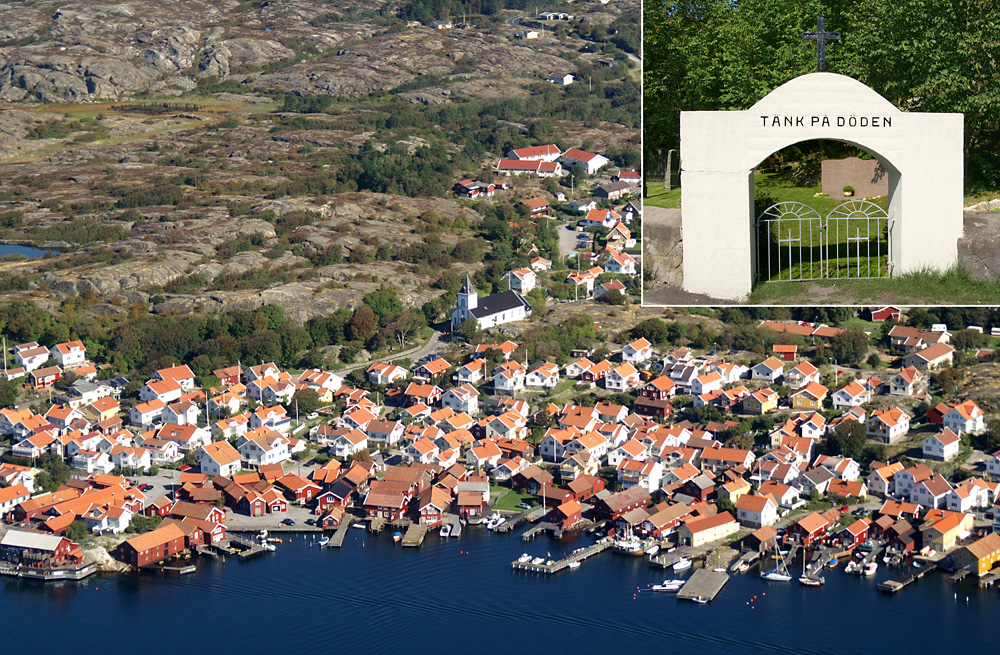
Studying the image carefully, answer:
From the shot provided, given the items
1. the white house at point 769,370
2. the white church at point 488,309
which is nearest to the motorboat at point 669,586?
the white house at point 769,370

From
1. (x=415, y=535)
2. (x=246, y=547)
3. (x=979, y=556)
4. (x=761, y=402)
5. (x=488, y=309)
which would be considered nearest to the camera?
(x=979, y=556)

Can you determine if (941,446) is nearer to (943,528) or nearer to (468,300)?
(943,528)

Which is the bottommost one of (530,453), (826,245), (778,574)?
(778,574)

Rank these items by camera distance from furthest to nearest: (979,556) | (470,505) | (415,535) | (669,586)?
(470,505) < (415,535) < (669,586) < (979,556)

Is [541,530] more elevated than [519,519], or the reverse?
[519,519]

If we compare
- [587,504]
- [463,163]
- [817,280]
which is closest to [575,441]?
[587,504]

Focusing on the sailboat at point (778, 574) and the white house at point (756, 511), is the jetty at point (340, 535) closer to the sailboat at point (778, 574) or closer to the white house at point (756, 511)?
the white house at point (756, 511)

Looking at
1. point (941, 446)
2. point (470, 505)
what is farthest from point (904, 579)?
point (470, 505)
